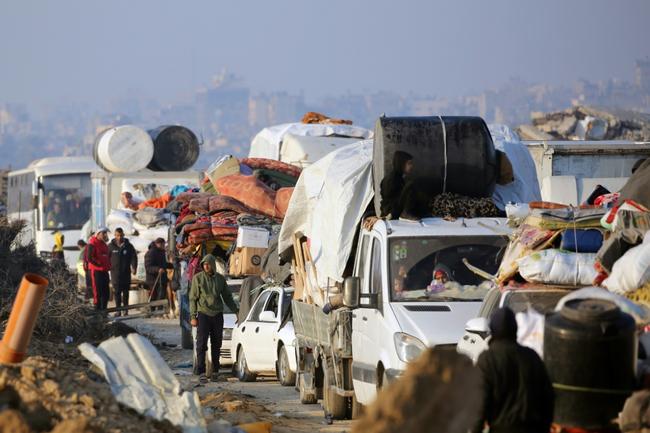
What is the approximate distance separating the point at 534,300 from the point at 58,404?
4.11 m

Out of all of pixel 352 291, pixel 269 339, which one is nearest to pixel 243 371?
pixel 269 339

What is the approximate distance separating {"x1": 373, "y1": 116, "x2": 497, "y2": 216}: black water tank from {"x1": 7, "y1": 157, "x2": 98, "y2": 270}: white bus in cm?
2907

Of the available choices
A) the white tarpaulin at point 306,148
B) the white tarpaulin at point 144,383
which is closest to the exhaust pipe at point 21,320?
the white tarpaulin at point 144,383

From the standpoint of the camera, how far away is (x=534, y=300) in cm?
1112

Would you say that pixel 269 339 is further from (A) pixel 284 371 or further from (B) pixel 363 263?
(B) pixel 363 263

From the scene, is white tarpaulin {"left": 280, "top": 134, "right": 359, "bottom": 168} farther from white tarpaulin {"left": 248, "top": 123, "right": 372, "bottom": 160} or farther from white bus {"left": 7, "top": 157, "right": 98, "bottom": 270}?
white bus {"left": 7, "top": 157, "right": 98, "bottom": 270}

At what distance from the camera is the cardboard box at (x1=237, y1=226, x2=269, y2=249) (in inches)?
934

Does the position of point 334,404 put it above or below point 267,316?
below

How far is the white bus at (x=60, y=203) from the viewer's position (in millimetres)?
43344

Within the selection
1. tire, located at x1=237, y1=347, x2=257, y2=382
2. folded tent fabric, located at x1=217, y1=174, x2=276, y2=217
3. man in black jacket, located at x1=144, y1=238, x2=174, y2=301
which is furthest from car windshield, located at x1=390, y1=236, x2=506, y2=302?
man in black jacket, located at x1=144, y1=238, x2=174, y2=301

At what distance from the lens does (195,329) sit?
19.8 m

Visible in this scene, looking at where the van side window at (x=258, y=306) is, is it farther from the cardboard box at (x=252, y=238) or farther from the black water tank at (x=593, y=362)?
the black water tank at (x=593, y=362)

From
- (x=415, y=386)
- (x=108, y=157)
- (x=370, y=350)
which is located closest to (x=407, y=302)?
(x=370, y=350)

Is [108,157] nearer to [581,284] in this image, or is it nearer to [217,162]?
[217,162]
